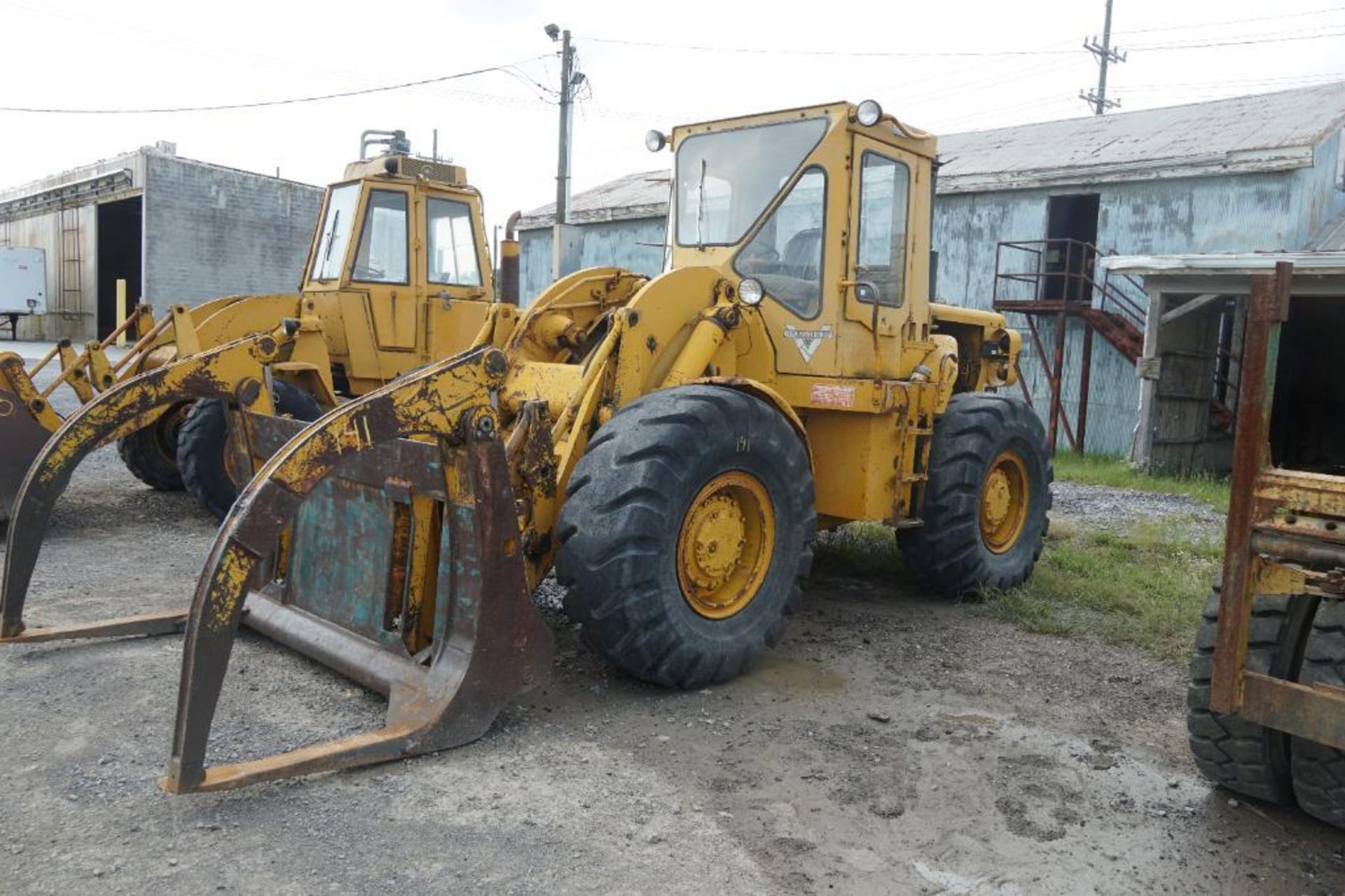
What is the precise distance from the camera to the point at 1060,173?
633 inches

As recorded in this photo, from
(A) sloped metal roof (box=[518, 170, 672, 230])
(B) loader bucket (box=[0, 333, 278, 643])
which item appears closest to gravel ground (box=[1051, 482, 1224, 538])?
(B) loader bucket (box=[0, 333, 278, 643])

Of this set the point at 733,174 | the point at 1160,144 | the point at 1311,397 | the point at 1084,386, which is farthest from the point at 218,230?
the point at 1311,397

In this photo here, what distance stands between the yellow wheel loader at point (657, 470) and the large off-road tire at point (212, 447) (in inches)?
106

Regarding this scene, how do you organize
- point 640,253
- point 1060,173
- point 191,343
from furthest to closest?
point 640,253 < point 1060,173 < point 191,343

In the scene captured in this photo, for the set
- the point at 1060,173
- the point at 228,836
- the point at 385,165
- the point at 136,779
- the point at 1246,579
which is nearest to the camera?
Answer: the point at 1246,579

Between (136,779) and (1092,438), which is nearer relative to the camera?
(136,779)

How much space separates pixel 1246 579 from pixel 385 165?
23.9 ft

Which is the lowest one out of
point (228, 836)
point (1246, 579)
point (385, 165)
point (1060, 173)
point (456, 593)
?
point (228, 836)

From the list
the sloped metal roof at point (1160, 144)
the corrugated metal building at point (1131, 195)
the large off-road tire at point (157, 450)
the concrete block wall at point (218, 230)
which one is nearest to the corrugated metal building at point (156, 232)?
the concrete block wall at point (218, 230)

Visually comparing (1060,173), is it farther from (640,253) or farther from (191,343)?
(191,343)

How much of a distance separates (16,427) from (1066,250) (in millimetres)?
13835

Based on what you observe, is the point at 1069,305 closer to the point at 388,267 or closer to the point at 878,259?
the point at 388,267

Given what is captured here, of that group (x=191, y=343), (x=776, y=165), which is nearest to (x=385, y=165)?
(x=191, y=343)

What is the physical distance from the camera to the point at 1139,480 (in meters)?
12.8
